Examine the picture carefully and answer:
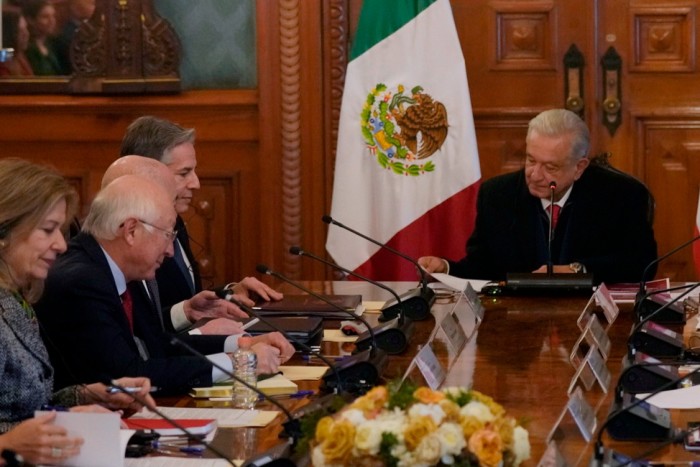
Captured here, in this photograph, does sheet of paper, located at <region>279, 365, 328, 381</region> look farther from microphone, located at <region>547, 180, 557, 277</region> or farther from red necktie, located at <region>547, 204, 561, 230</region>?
red necktie, located at <region>547, 204, 561, 230</region>

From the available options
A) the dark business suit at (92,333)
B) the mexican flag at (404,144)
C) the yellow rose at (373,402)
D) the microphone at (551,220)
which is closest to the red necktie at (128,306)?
the dark business suit at (92,333)

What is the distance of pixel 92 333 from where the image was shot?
316 cm

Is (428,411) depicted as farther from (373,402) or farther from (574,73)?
(574,73)

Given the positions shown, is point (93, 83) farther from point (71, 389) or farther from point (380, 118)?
point (71, 389)

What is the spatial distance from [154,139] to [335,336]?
125cm

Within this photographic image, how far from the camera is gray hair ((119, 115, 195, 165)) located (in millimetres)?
Result: 4559

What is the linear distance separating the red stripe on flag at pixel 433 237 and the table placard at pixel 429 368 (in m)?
3.07

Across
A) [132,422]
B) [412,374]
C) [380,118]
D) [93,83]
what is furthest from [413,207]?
[132,422]

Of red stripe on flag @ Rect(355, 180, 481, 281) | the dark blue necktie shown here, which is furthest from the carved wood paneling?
the dark blue necktie

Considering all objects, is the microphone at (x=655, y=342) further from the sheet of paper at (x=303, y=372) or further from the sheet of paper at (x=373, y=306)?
the sheet of paper at (x=373, y=306)

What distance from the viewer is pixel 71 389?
297cm

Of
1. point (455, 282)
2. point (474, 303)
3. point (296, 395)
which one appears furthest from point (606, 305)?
point (296, 395)

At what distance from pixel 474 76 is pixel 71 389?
3.69 m

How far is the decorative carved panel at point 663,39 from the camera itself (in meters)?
6.11
